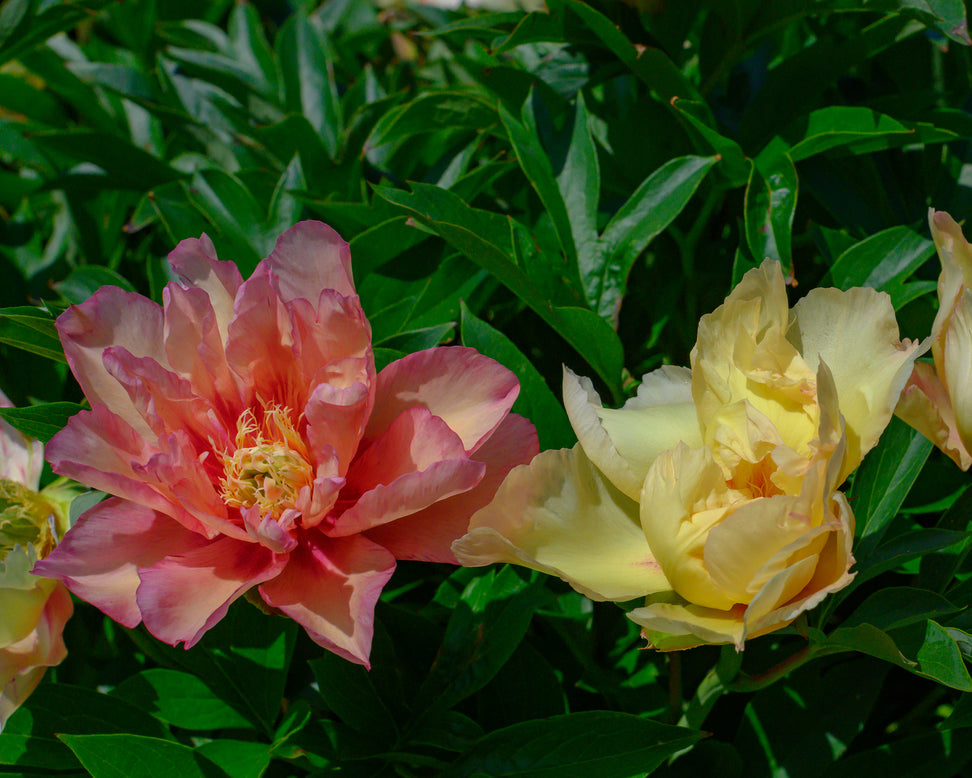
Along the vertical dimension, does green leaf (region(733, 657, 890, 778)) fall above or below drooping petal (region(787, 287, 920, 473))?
below

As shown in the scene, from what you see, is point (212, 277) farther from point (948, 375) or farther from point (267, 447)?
point (948, 375)

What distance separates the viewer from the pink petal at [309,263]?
0.67 metres

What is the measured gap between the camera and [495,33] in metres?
1.11

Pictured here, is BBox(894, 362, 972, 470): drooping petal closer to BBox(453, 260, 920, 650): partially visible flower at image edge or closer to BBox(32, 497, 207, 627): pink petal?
BBox(453, 260, 920, 650): partially visible flower at image edge

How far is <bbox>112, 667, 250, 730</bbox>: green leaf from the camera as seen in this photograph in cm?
83

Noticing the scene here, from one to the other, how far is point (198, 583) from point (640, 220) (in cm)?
51

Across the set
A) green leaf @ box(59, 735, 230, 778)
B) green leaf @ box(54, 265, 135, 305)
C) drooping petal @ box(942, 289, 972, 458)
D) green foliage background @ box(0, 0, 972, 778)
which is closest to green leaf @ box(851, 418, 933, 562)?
green foliage background @ box(0, 0, 972, 778)

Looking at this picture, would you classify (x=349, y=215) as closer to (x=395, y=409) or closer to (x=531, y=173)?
(x=531, y=173)

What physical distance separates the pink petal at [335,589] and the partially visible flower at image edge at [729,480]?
76 mm

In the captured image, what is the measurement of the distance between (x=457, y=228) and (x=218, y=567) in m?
0.31

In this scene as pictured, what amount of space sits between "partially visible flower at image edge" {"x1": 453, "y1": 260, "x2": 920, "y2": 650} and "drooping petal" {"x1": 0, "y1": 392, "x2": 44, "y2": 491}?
50 cm

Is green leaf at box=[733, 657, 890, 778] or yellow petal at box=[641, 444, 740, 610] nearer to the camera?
yellow petal at box=[641, 444, 740, 610]

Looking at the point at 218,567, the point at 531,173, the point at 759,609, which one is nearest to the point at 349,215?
the point at 531,173

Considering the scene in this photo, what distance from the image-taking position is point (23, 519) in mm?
833
